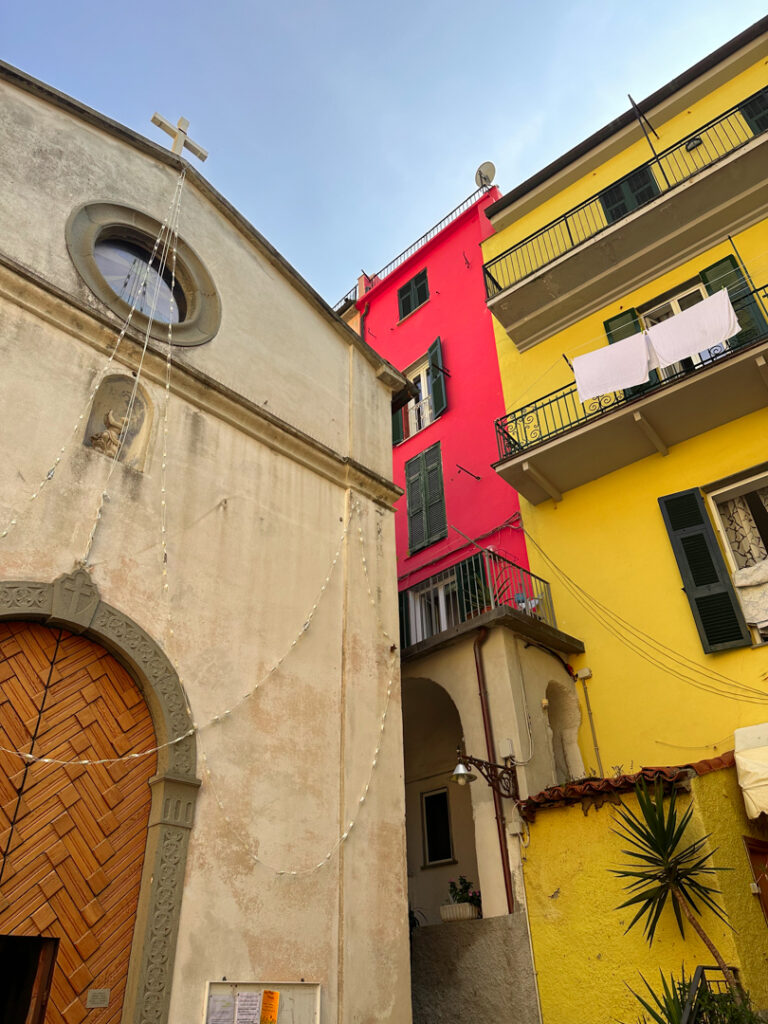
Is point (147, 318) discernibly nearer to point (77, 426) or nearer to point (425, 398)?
point (77, 426)

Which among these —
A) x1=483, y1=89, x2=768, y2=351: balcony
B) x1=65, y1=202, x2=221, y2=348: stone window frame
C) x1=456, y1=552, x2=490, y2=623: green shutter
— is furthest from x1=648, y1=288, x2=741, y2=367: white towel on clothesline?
x1=65, y1=202, x2=221, y2=348: stone window frame

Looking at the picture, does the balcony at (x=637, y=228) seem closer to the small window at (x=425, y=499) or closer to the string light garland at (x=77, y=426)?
the small window at (x=425, y=499)

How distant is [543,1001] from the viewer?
704 centimetres

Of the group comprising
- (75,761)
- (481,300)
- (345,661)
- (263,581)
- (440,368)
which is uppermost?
(481,300)

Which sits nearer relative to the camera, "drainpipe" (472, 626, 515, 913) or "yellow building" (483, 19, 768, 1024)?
"yellow building" (483, 19, 768, 1024)

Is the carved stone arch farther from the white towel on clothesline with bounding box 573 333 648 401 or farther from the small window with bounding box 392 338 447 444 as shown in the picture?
the small window with bounding box 392 338 447 444

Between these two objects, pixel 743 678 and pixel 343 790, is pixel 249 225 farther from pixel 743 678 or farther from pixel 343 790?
pixel 743 678

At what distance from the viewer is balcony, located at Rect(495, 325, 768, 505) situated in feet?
31.6

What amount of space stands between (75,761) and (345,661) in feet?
9.69

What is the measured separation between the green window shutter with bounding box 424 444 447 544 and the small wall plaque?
9.27 meters

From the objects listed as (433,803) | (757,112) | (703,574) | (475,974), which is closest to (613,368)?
(703,574)

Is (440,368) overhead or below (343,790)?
overhead

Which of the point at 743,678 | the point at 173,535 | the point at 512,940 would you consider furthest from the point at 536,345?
the point at 512,940

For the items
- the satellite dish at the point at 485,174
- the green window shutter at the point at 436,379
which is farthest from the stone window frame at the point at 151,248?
the satellite dish at the point at 485,174
